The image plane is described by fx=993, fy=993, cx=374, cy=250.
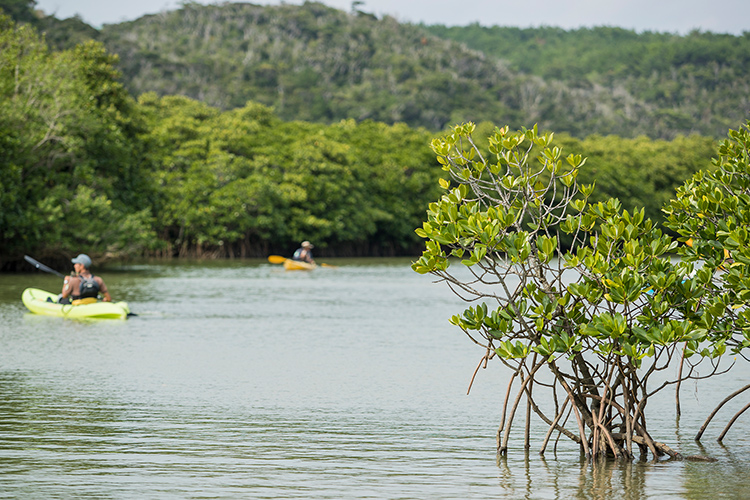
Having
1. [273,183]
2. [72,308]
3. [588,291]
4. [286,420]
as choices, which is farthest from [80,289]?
[273,183]

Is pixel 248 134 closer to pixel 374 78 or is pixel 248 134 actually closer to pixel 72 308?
pixel 72 308

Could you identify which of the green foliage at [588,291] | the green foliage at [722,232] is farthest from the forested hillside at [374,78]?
the green foliage at [588,291]

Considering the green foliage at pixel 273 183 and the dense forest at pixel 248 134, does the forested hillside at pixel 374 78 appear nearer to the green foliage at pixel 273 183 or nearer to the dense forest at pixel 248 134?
the dense forest at pixel 248 134

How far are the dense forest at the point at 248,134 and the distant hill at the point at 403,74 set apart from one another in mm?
410

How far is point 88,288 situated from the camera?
72.9 feet

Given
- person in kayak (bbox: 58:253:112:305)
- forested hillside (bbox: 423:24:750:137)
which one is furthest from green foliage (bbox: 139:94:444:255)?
forested hillside (bbox: 423:24:750:137)

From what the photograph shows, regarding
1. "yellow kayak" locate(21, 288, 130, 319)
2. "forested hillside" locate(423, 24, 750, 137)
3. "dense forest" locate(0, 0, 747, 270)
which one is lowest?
"yellow kayak" locate(21, 288, 130, 319)

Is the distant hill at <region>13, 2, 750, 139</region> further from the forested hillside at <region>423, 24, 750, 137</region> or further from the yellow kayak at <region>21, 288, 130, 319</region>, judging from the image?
the yellow kayak at <region>21, 288, 130, 319</region>

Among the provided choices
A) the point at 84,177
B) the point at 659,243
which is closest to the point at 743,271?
the point at 659,243

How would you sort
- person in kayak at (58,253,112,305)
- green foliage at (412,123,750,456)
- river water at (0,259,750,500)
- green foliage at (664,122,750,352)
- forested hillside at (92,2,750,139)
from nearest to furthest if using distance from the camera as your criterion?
river water at (0,259,750,500) < green foliage at (412,123,750,456) < green foliage at (664,122,750,352) < person in kayak at (58,253,112,305) < forested hillside at (92,2,750,139)

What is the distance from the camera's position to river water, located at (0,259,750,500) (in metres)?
7.83

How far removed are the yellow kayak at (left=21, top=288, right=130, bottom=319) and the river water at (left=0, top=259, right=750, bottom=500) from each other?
0.38m

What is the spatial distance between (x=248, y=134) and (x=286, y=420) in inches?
2188

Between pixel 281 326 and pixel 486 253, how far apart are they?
13386mm
